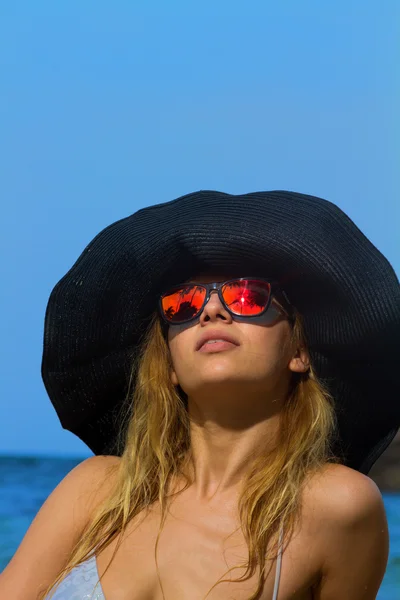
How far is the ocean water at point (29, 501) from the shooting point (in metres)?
11.7

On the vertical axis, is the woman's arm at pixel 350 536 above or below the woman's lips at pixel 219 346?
below

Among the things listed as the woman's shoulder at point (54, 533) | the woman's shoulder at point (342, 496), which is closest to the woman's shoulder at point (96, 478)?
the woman's shoulder at point (54, 533)

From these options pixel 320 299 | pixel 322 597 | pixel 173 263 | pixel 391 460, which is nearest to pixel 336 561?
pixel 322 597

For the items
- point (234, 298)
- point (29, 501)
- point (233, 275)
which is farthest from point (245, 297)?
point (29, 501)

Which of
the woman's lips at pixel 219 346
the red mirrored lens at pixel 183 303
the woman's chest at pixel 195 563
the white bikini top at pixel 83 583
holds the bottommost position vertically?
the white bikini top at pixel 83 583

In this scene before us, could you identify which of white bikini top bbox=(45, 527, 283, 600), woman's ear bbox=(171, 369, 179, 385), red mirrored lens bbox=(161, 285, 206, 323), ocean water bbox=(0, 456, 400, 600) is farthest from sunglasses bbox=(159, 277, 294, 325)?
ocean water bbox=(0, 456, 400, 600)

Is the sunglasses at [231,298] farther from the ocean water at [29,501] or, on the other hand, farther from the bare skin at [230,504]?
the ocean water at [29,501]

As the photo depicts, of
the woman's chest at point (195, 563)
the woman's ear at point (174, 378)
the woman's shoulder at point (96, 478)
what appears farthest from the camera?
the woman's ear at point (174, 378)

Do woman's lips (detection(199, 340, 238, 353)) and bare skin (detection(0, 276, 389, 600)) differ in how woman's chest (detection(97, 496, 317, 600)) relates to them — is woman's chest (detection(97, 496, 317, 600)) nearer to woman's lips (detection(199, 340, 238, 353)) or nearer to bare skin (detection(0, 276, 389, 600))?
bare skin (detection(0, 276, 389, 600))

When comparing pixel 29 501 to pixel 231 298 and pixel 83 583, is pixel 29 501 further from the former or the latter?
pixel 231 298

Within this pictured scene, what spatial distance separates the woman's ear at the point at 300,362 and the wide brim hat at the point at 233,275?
1.3 inches

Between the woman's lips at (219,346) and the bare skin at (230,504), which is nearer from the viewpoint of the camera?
the bare skin at (230,504)

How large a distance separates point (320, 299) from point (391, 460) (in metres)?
13.6

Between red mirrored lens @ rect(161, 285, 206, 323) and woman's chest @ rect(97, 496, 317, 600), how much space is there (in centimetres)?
63
